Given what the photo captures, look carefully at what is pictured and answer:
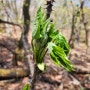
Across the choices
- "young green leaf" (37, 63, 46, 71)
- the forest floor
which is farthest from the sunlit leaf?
the forest floor

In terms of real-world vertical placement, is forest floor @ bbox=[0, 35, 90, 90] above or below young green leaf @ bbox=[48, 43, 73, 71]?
below

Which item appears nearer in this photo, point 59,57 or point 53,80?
point 59,57

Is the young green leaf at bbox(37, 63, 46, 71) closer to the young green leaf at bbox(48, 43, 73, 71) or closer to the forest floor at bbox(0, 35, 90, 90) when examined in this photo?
the young green leaf at bbox(48, 43, 73, 71)

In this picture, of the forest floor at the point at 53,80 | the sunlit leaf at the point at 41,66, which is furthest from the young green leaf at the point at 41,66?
the forest floor at the point at 53,80

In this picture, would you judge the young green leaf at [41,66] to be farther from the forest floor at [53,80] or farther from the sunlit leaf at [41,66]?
the forest floor at [53,80]

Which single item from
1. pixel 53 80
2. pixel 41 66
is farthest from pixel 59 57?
pixel 53 80

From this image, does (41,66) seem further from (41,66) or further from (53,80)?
(53,80)

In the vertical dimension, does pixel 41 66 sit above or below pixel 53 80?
above

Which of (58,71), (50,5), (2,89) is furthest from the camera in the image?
(58,71)

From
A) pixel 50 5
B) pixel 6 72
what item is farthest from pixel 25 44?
pixel 50 5

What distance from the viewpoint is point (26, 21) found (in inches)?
459

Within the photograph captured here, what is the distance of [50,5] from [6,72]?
8857mm

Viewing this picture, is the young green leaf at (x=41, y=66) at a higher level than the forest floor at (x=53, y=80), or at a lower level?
higher

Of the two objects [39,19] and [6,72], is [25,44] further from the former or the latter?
[39,19]
